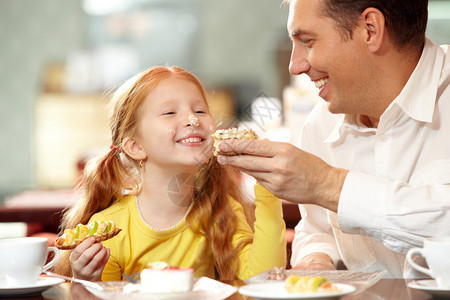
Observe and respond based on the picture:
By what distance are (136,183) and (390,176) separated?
68cm

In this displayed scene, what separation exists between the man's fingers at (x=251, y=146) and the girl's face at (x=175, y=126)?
0.30m

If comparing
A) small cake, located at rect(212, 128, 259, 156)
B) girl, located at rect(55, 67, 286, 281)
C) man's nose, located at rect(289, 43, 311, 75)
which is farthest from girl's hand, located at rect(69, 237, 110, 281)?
man's nose, located at rect(289, 43, 311, 75)

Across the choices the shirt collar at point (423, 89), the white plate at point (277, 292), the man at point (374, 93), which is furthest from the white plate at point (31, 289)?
the shirt collar at point (423, 89)

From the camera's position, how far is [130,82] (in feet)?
5.85

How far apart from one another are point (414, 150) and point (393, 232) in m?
0.38

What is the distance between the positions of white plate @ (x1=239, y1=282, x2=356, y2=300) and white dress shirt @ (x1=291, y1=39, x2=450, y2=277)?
0.25m

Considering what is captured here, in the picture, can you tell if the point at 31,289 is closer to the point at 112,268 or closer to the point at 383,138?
the point at 112,268

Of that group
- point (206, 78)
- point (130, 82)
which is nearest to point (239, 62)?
point (206, 78)

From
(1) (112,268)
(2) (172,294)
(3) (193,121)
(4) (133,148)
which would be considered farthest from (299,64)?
(2) (172,294)

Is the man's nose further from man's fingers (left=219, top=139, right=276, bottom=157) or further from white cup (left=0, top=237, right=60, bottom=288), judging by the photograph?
white cup (left=0, top=237, right=60, bottom=288)

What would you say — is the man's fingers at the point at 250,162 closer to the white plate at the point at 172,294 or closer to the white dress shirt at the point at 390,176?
the white dress shirt at the point at 390,176

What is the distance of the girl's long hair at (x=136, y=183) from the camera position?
166 centimetres

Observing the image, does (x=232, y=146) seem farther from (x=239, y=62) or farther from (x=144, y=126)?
(x=239, y=62)

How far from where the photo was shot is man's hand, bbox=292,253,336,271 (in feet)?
5.06
